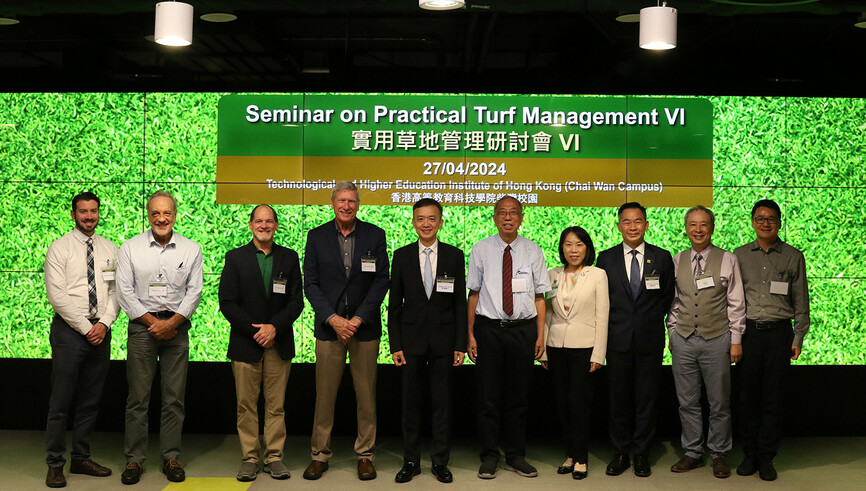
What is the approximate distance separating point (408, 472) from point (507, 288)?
1.25 meters

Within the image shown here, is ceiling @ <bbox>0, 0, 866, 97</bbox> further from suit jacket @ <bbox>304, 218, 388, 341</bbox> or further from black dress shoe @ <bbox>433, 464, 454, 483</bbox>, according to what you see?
black dress shoe @ <bbox>433, 464, 454, 483</bbox>

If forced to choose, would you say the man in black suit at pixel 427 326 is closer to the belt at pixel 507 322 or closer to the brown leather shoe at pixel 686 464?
the belt at pixel 507 322

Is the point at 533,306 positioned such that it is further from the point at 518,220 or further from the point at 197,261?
the point at 197,261

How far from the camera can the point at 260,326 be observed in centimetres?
504

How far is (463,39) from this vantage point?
20.2 ft

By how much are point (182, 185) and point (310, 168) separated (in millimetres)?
929

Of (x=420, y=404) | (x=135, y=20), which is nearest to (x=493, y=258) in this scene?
(x=420, y=404)

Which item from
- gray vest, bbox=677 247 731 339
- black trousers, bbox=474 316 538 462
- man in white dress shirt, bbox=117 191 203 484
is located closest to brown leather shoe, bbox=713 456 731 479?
gray vest, bbox=677 247 731 339

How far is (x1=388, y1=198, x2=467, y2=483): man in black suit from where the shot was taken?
16.7 ft

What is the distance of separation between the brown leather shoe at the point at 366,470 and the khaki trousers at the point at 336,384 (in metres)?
0.04

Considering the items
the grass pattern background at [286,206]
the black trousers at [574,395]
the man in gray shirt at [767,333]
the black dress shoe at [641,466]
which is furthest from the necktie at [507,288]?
the man in gray shirt at [767,333]

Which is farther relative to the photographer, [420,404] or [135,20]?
[135,20]

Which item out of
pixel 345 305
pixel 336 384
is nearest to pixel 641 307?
pixel 345 305

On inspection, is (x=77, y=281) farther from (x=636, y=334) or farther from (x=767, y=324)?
(x=767, y=324)
